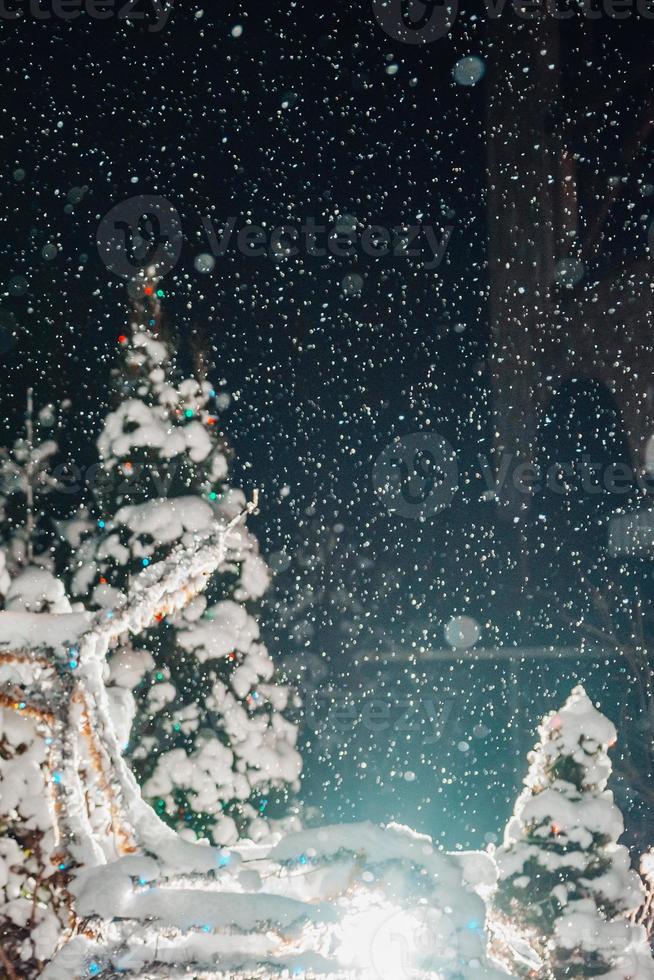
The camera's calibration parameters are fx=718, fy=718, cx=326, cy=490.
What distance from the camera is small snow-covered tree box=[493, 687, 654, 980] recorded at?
14.8ft

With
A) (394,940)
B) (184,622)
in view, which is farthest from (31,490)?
(394,940)

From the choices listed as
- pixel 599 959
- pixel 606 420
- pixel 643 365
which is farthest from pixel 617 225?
pixel 599 959

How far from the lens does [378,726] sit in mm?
14664

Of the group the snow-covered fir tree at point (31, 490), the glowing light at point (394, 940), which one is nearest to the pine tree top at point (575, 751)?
the glowing light at point (394, 940)

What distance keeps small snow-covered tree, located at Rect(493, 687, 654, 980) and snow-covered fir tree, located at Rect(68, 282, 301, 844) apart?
282 centimetres

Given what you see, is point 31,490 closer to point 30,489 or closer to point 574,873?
point 30,489

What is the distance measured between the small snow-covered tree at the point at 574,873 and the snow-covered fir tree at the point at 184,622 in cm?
282

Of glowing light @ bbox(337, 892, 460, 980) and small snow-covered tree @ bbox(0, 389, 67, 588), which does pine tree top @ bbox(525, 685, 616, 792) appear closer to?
glowing light @ bbox(337, 892, 460, 980)

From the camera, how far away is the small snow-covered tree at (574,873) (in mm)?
4500

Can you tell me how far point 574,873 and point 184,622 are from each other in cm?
387

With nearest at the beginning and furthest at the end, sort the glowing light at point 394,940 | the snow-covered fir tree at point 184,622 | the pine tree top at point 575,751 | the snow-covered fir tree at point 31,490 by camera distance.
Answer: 1. the glowing light at point 394,940
2. the pine tree top at point 575,751
3. the snow-covered fir tree at point 184,622
4. the snow-covered fir tree at point 31,490

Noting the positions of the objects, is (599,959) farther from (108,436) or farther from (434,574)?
(434,574)

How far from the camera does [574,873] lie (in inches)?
183

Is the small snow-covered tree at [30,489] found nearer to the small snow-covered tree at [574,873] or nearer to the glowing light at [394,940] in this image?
the small snow-covered tree at [574,873]
